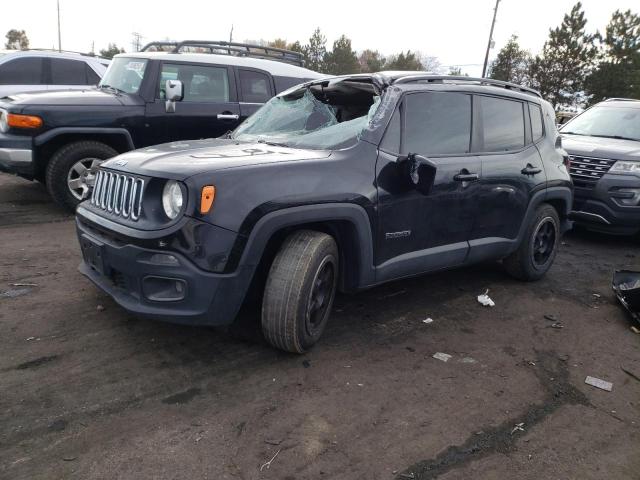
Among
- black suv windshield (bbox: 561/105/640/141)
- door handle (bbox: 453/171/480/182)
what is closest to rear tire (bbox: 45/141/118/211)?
door handle (bbox: 453/171/480/182)

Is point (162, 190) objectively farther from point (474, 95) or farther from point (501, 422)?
point (474, 95)

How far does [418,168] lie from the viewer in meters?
3.46

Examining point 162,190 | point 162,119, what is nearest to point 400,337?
point 162,190

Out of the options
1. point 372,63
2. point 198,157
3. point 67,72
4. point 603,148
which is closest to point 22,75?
point 67,72

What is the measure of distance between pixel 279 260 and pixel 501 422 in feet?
5.04

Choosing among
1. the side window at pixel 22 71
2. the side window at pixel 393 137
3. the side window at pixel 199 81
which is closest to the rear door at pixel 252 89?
the side window at pixel 199 81

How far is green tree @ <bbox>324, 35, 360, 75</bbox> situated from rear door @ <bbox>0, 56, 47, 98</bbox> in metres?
38.9

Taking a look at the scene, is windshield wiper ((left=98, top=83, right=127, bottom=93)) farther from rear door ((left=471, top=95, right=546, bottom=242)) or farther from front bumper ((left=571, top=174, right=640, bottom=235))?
front bumper ((left=571, top=174, right=640, bottom=235))

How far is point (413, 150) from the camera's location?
3670 millimetres

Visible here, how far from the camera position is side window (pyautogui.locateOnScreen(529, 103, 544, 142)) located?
15.9 ft

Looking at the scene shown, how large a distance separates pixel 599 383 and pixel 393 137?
2.11 meters

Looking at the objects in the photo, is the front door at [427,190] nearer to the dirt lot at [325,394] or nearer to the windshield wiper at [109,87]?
the dirt lot at [325,394]

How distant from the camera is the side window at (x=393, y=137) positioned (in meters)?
3.52

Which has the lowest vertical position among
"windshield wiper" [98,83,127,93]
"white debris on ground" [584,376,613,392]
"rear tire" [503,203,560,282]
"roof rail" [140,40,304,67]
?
"white debris on ground" [584,376,613,392]
